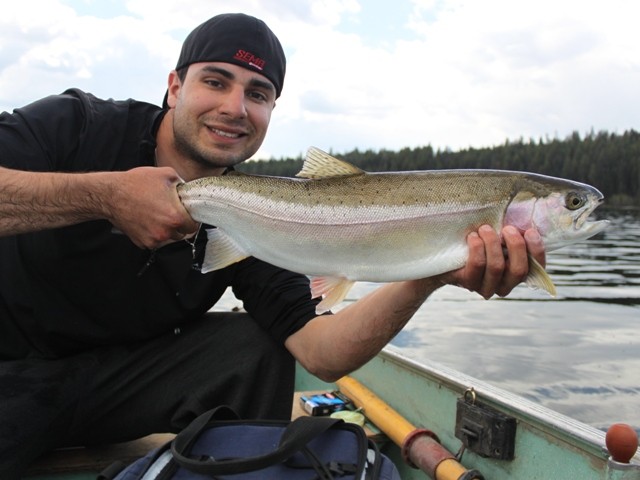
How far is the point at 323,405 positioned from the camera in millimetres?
4996

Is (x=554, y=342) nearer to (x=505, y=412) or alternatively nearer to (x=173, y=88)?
(x=505, y=412)

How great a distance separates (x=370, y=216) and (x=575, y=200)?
93cm

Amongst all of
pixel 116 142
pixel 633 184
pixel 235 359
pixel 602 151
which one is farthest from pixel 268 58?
pixel 602 151

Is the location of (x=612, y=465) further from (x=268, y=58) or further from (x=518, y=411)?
(x=268, y=58)

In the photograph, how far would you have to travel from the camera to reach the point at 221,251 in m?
3.32

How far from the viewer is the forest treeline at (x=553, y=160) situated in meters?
79.2

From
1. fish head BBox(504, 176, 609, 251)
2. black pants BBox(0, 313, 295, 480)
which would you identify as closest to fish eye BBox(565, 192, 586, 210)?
fish head BBox(504, 176, 609, 251)

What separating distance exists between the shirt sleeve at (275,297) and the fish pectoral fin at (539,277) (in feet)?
4.79

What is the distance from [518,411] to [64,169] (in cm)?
298

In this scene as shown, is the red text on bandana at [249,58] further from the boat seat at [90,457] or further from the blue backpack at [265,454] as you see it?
the boat seat at [90,457]

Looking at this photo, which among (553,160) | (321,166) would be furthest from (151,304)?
(553,160)

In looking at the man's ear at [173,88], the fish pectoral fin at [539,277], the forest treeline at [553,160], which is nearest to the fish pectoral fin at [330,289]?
the fish pectoral fin at [539,277]

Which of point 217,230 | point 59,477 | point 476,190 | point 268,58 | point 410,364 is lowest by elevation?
point 59,477

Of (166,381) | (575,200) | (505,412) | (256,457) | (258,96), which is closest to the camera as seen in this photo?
(256,457)
